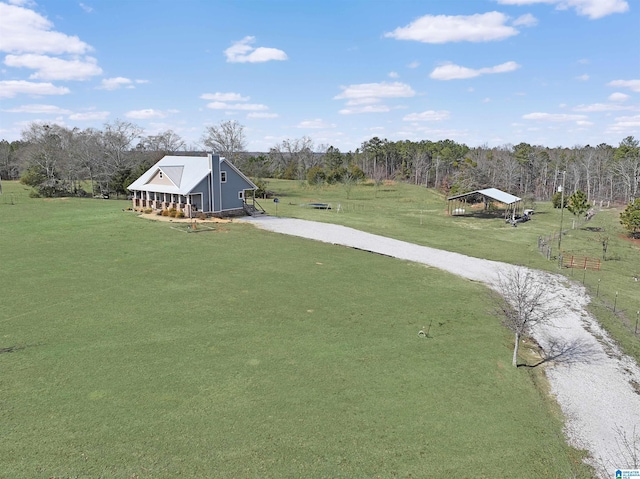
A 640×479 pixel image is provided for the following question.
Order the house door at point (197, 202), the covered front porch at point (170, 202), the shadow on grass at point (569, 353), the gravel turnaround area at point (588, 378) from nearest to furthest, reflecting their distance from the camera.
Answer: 1. the gravel turnaround area at point (588, 378)
2. the shadow on grass at point (569, 353)
3. the covered front porch at point (170, 202)
4. the house door at point (197, 202)

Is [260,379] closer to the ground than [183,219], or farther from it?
closer to the ground

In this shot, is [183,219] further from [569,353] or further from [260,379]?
[569,353]

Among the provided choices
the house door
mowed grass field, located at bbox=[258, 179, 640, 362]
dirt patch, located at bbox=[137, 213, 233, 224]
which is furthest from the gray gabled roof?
mowed grass field, located at bbox=[258, 179, 640, 362]

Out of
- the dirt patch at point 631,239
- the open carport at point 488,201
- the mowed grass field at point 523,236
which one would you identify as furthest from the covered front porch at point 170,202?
the dirt patch at point 631,239

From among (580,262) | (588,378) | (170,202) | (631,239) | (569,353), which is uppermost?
(170,202)

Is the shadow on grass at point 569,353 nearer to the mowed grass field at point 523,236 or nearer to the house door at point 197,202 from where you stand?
the mowed grass field at point 523,236

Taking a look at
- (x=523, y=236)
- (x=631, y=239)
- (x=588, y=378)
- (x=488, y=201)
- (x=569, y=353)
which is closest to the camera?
(x=588, y=378)

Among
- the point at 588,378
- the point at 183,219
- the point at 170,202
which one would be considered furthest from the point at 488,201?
the point at 588,378

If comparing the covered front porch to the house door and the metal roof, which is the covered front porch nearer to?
the house door
